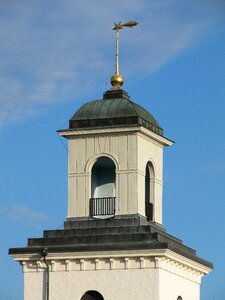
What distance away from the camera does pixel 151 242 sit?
46594 mm

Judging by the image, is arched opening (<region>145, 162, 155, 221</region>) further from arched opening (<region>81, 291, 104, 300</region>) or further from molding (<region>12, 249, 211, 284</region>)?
arched opening (<region>81, 291, 104, 300</region>)

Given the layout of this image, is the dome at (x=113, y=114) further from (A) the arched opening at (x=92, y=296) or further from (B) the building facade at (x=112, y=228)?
(A) the arched opening at (x=92, y=296)

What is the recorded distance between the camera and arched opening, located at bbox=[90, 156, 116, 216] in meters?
48.6

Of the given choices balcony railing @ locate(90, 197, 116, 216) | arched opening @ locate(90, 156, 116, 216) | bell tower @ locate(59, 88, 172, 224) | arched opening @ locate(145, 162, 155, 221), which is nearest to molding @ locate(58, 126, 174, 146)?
bell tower @ locate(59, 88, 172, 224)

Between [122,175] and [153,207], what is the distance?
1823mm

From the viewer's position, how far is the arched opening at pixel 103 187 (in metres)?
48.6

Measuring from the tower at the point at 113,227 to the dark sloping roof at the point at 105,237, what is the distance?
31 mm

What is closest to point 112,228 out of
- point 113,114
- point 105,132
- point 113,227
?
point 113,227

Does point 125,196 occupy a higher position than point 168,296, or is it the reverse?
point 125,196

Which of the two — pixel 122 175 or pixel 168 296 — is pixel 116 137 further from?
pixel 168 296

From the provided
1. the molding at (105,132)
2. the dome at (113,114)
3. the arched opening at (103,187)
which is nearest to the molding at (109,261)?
the arched opening at (103,187)

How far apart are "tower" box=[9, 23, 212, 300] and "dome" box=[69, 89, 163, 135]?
3 cm

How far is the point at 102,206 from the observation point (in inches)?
1913

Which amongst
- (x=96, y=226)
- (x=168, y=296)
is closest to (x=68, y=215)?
(x=96, y=226)
